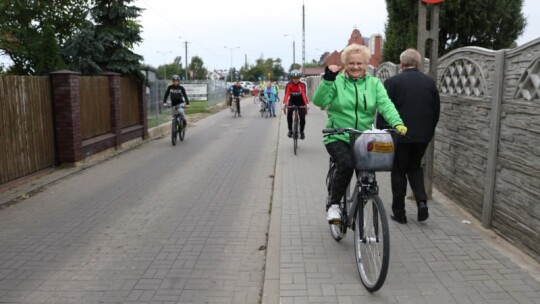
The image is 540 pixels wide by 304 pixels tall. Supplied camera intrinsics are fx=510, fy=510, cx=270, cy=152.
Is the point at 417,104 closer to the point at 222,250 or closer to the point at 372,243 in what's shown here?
the point at 372,243

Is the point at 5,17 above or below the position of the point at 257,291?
above

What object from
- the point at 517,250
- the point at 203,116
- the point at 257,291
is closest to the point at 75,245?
the point at 257,291

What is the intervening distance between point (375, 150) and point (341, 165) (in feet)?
2.15

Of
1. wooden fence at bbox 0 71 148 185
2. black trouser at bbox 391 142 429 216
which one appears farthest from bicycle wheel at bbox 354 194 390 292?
wooden fence at bbox 0 71 148 185

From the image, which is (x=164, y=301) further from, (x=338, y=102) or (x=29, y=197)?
(x=29, y=197)

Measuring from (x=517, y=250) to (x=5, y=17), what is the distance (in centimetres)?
1313

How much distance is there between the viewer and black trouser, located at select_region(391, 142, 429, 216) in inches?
219

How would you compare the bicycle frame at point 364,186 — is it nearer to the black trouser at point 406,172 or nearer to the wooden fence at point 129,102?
the black trouser at point 406,172

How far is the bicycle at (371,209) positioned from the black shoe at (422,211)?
1587 mm

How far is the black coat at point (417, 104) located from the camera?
5.42 m

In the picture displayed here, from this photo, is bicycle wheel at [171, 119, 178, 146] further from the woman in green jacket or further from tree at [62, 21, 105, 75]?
the woman in green jacket

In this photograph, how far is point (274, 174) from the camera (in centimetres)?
935

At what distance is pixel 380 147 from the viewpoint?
3.88 meters

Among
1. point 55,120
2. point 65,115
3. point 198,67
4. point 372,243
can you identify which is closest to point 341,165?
point 372,243
